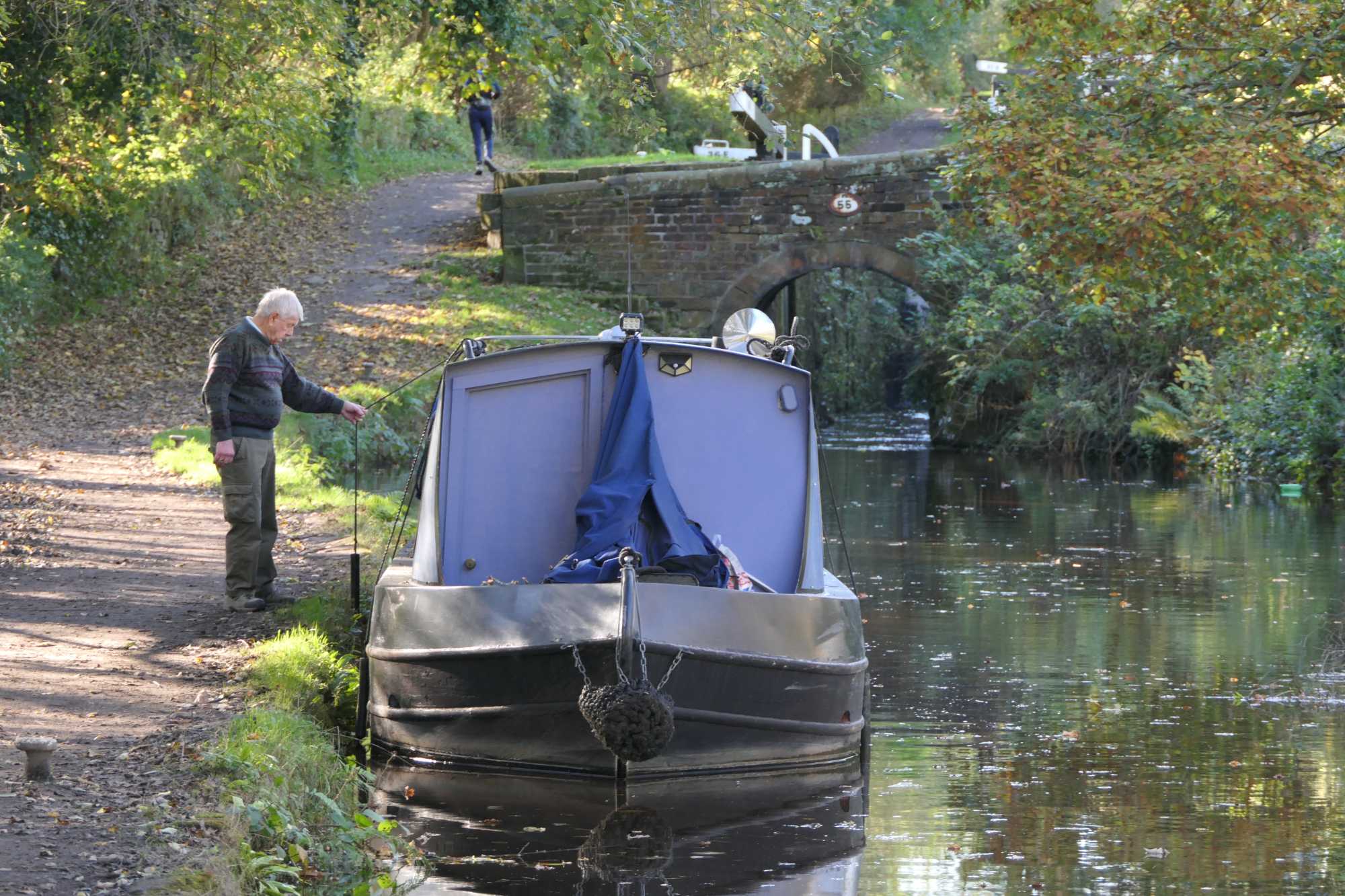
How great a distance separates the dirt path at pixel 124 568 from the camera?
17.3 feet

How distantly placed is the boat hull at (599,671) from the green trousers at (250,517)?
147 cm

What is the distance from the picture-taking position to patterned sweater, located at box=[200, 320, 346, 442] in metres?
8.55

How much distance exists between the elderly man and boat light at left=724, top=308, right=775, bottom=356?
194cm

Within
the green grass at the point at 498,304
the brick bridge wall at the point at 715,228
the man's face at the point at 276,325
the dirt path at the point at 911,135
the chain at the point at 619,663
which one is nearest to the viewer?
the chain at the point at 619,663

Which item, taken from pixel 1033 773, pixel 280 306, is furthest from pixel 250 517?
pixel 1033 773

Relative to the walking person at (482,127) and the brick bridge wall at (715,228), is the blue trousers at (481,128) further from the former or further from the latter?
the brick bridge wall at (715,228)

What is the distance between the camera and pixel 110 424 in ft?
55.6

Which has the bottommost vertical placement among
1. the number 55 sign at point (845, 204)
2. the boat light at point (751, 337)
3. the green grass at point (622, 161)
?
the boat light at point (751, 337)

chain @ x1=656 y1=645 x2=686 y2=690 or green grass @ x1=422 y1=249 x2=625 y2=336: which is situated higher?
green grass @ x1=422 y1=249 x2=625 y2=336

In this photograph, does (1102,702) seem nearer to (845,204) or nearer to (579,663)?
(579,663)

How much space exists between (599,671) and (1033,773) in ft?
6.87

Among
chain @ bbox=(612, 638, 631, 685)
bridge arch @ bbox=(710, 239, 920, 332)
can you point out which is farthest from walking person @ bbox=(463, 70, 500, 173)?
chain @ bbox=(612, 638, 631, 685)

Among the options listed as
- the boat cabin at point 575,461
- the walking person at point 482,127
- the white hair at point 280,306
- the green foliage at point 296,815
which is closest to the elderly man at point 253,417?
the white hair at point 280,306

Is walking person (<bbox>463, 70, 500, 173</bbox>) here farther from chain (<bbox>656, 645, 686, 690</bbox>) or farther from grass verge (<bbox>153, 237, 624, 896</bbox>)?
chain (<bbox>656, 645, 686, 690</bbox>)
